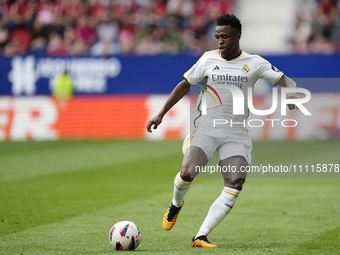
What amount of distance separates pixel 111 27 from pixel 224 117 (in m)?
15.4

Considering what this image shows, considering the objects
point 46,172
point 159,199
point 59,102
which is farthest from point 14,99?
point 159,199

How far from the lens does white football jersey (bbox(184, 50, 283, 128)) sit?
580 centimetres

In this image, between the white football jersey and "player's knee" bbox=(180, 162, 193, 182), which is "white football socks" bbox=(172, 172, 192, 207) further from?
the white football jersey

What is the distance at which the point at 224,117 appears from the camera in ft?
19.3

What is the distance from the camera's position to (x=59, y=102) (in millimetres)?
17812

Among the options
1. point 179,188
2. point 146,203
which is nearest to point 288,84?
point 179,188

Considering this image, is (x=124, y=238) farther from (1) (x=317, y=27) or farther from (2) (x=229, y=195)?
(1) (x=317, y=27)

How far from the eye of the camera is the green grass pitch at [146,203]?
591 centimetres

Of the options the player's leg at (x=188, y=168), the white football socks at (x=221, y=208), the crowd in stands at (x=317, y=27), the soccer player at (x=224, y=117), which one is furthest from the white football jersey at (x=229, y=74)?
the crowd in stands at (x=317, y=27)

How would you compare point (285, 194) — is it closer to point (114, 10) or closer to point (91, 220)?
point (91, 220)

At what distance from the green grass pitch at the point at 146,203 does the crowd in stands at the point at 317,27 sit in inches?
170

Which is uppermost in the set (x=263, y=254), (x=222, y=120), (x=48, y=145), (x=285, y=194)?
(x=222, y=120)

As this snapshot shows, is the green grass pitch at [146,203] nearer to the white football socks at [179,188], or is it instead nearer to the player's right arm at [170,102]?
the white football socks at [179,188]

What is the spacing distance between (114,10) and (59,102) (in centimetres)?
520
